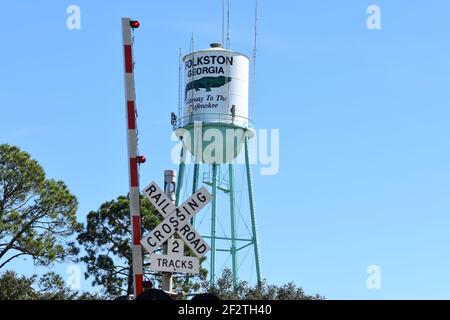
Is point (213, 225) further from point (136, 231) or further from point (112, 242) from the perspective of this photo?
point (136, 231)

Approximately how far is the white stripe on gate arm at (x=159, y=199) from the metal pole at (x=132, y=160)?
0.36 meters

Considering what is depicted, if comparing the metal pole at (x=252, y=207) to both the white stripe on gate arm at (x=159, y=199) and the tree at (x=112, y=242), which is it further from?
the white stripe on gate arm at (x=159, y=199)

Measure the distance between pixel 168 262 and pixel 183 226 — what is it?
1.81 feet

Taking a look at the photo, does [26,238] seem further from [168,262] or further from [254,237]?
[168,262]

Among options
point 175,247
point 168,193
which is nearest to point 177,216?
point 175,247

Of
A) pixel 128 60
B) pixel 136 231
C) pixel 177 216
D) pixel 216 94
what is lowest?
pixel 136 231

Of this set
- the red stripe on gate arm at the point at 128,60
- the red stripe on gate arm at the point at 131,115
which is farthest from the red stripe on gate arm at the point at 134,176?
the red stripe on gate arm at the point at 128,60

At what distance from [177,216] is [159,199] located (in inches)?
13.5

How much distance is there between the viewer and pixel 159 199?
15.1m

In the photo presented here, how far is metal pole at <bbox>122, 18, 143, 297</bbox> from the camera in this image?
14633 mm

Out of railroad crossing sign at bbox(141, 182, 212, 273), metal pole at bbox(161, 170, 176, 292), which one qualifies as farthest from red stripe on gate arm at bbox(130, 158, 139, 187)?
metal pole at bbox(161, 170, 176, 292)

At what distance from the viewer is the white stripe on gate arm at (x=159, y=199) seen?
15.0 meters

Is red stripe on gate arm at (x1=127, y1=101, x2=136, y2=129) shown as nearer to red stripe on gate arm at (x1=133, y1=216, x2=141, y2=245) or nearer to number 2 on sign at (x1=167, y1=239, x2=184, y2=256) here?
red stripe on gate arm at (x1=133, y1=216, x2=141, y2=245)

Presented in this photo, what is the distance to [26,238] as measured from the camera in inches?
1874
